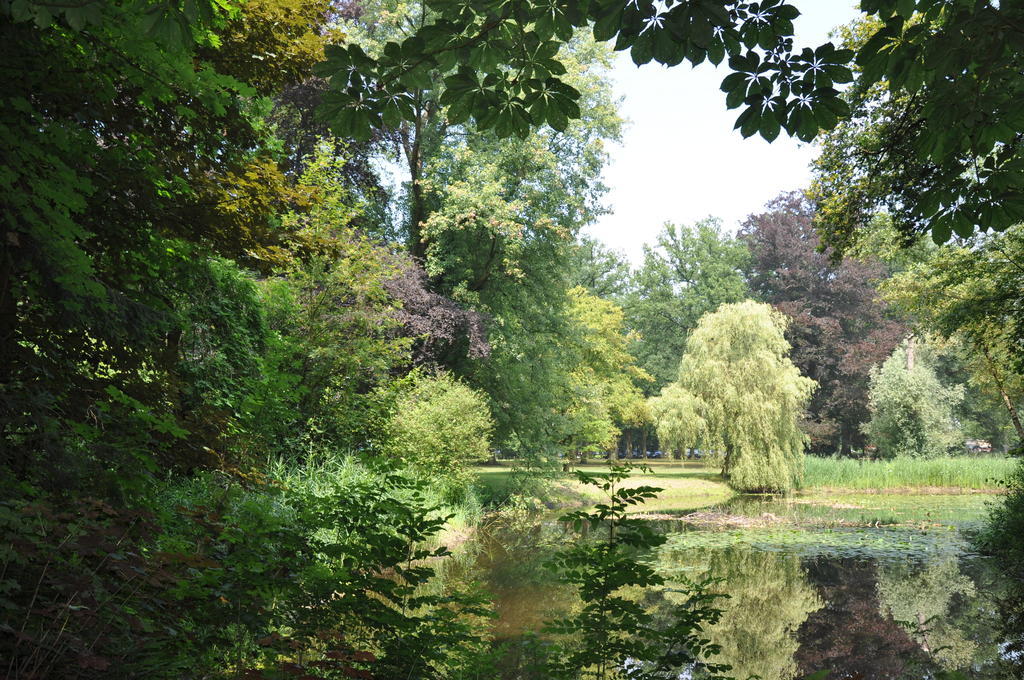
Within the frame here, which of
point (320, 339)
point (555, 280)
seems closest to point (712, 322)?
point (555, 280)

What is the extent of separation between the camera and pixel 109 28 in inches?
156

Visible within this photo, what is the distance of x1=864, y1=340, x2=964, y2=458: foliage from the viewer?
28.5 m

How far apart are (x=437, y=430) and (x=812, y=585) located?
742cm

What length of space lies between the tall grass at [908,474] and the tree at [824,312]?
903 centimetres

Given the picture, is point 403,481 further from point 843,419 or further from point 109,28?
point 843,419

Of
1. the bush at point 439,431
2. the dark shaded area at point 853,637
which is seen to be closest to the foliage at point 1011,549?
the dark shaded area at point 853,637

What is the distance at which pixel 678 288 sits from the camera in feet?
143

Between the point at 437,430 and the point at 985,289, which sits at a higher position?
the point at 985,289

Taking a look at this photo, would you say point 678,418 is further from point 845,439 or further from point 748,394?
point 845,439

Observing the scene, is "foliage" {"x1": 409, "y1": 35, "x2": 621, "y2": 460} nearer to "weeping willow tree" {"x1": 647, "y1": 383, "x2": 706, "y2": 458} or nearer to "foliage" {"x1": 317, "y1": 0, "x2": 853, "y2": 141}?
"weeping willow tree" {"x1": 647, "y1": 383, "x2": 706, "y2": 458}

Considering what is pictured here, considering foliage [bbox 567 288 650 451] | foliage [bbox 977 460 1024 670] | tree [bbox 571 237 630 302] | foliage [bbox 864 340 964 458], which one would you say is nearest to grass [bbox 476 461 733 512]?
foliage [bbox 567 288 650 451]

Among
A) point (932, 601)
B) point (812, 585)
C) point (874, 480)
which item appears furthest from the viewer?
point (874, 480)

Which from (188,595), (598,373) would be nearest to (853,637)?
(188,595)

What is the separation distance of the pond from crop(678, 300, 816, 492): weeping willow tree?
14.2 ft
